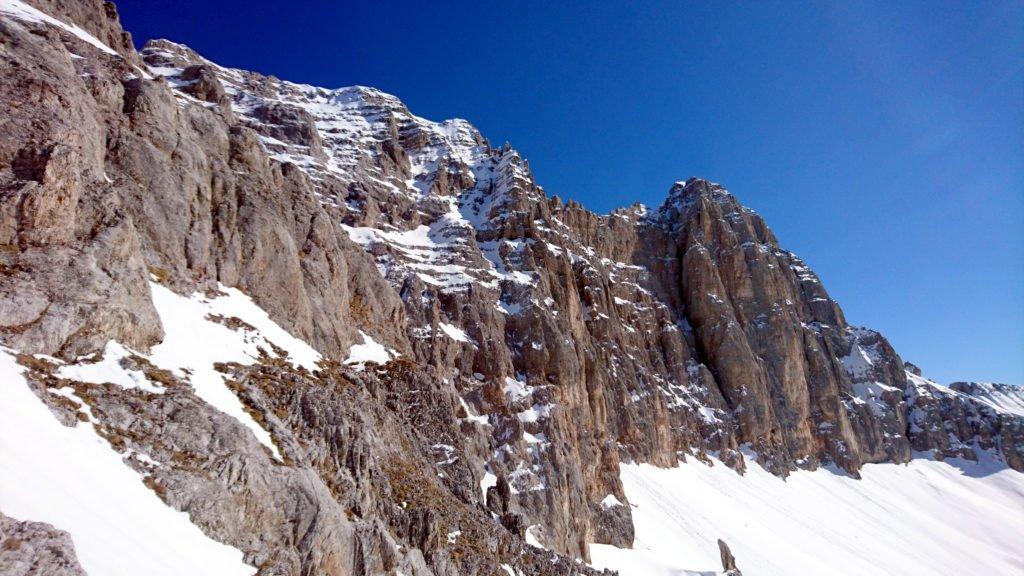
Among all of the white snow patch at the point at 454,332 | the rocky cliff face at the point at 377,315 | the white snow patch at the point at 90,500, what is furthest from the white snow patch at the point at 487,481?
the white snow patch at the point at 90,500

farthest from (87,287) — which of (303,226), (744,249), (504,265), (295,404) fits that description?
(744,249)

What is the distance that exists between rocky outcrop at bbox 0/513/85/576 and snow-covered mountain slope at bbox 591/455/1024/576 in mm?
51380

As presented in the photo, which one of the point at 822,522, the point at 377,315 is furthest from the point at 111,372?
the point at 822,522

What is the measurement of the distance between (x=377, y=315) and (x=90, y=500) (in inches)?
1489

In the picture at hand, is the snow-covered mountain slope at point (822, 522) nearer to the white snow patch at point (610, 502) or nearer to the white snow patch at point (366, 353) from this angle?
the white snow patch at point (610, 502)

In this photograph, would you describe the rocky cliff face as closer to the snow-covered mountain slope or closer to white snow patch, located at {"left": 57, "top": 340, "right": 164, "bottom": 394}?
white snow patch, located at {"left": 57, "top": 340, "right": 164, "bottom": 394}

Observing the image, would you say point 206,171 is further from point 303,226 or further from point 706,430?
point 706,430

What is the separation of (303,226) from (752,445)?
310 ft

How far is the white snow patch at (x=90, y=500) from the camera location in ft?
44.8

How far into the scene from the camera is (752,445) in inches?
4210

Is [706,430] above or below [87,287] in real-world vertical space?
above

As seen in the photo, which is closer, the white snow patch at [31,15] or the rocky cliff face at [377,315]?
the rocky cliff face at [377,315]

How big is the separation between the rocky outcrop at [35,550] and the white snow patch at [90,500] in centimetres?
59

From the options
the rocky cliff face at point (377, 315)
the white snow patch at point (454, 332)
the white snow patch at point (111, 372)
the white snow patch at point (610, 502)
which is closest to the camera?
the white snow patch at point (111, 372)
